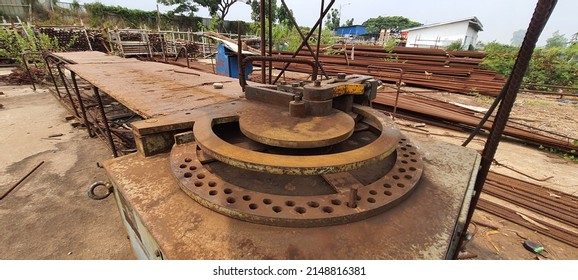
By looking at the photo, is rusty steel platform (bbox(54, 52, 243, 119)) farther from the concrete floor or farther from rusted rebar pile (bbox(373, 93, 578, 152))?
rusted rebar pile (bbox(373, 93, 578, 152))

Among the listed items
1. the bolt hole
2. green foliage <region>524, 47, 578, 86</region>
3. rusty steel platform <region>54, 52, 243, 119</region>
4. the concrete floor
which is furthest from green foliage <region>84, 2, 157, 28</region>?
the bolt hole

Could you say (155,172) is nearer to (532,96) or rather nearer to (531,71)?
(532,96)

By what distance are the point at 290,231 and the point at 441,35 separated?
28.4m

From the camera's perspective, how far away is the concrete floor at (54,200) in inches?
90.8

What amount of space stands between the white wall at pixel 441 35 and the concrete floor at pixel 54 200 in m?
24.5

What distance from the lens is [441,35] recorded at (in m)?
23.7

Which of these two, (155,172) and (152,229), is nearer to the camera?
(152,229)

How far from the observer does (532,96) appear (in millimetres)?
7473

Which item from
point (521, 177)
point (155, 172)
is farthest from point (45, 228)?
point (521, 177)

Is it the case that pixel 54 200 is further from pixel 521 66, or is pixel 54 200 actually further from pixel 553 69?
pixel 553 69

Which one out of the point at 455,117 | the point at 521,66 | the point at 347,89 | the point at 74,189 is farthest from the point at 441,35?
the point at 74,189

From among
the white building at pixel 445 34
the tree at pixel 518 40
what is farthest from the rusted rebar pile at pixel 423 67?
the white building at pixel 445 34

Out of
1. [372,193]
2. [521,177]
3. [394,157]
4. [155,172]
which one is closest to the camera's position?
[372,193]

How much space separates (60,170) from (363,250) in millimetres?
4215
